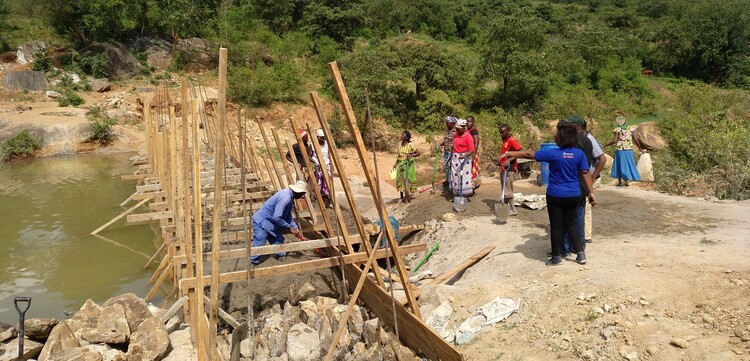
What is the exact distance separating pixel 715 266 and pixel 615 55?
83.7ft

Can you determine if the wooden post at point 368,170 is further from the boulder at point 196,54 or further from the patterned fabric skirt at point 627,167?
the boulder at point 196,54

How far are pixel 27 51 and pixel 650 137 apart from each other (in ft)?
77.7

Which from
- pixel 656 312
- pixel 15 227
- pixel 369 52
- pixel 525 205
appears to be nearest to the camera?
pixel 656 312

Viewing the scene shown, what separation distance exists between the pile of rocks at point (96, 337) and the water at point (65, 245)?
59.8 inches

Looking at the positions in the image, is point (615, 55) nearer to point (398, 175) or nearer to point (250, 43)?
point (250, 43)

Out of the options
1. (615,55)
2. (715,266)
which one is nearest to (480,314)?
(715,266)

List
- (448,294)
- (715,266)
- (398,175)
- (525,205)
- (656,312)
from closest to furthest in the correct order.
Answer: (656,312)
(715,266)
(448,294)
(525,205)
(398,175)

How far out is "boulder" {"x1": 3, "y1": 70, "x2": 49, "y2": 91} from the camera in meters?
19.2

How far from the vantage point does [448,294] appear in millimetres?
4660

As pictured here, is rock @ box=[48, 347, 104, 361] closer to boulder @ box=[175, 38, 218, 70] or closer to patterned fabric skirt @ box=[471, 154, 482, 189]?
patterned fabric skirt @ box=[471, 154, 482, 189]

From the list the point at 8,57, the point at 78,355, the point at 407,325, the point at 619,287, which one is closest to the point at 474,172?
the point at 619,287

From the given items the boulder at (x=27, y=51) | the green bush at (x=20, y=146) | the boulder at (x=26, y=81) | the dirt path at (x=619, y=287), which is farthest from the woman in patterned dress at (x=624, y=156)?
the boulder at (x=27, y=51)

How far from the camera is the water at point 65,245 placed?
6488 millimetres

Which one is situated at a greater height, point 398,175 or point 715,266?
point 398,175
